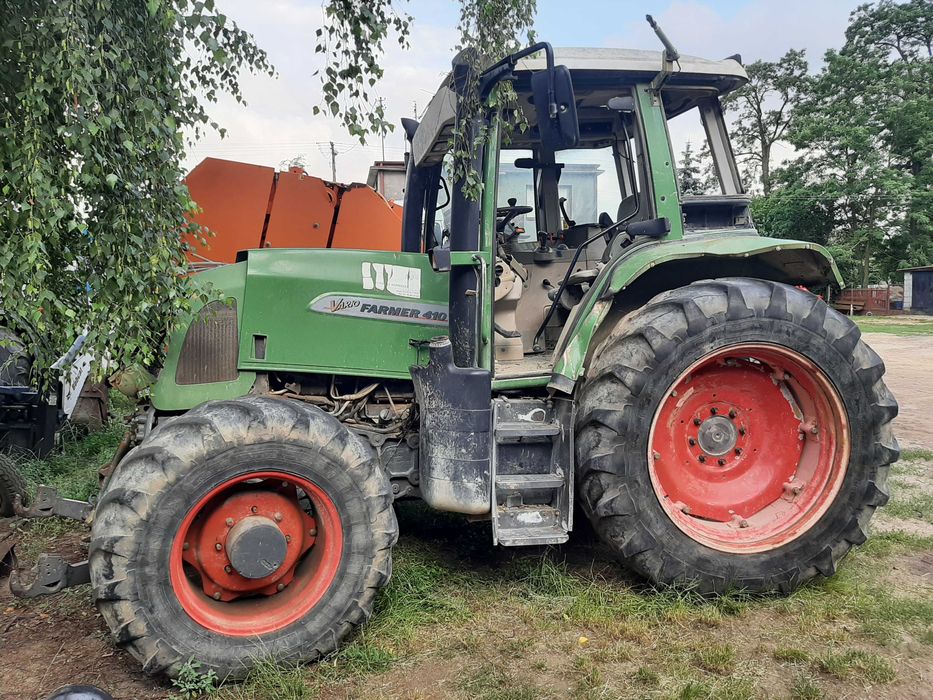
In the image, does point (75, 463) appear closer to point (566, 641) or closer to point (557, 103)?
point (566, 641)

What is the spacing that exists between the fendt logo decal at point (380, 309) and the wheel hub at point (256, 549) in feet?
3.75

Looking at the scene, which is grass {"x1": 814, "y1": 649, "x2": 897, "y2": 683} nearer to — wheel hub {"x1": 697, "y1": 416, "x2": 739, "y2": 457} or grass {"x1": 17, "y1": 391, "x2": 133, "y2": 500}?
wheel hub {"x1": 697, "y1": 416, "x2": 739, "y2": 457}

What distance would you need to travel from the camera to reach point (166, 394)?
3.38 meters

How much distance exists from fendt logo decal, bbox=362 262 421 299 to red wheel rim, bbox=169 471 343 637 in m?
1.12

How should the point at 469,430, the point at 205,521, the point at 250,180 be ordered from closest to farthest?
1. the point at 205,521
2. the point at 469,430
3. the point at 250,180

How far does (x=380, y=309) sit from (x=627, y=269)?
128 cm

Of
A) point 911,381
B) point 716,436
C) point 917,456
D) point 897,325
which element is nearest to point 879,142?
point 897,325

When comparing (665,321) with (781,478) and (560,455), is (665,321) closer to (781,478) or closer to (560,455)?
→ (560,455)

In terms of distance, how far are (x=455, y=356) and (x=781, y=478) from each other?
1.90m

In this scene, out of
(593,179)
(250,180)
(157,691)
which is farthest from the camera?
(250,180)

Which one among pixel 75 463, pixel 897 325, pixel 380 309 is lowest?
pixel 75 463

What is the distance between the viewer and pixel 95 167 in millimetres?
2590

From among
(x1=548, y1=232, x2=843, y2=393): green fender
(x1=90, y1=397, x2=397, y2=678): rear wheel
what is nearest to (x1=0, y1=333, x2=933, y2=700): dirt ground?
(x1=90, y1=397, x2=397, y2=678): rear wheel

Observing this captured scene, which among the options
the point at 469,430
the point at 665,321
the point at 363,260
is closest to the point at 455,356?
the point at 469,430
